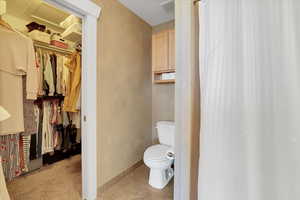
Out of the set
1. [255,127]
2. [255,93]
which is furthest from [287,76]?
[255,127]

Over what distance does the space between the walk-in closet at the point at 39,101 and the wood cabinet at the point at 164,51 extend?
1.13 m

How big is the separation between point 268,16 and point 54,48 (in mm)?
2690

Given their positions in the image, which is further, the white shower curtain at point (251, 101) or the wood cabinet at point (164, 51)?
the wood cabinet at point (164, 51)

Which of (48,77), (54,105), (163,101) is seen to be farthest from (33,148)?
(163,101)

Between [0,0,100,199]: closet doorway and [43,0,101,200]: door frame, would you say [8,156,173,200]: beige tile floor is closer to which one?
[0,0,100,199]: closet doorway

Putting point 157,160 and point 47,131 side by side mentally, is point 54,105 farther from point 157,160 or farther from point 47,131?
point 157,160

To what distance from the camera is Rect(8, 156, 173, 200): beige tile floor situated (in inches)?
59.6

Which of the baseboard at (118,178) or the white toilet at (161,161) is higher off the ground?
the white toilet at (161,161)

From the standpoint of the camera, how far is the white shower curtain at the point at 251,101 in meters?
0.55

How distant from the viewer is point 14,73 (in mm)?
1438

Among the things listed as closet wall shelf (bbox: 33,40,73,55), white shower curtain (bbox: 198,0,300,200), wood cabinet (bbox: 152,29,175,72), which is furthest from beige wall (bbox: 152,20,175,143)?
closet wall shelf (bbox: 33,40,73,55)

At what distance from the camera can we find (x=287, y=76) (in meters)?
0.56

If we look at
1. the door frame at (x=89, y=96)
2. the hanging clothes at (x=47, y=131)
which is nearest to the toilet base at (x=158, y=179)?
the door frame at (x=89, y=96)

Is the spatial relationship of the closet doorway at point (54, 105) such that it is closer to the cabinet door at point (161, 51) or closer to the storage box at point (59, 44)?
the storage box at point (59, 44)
